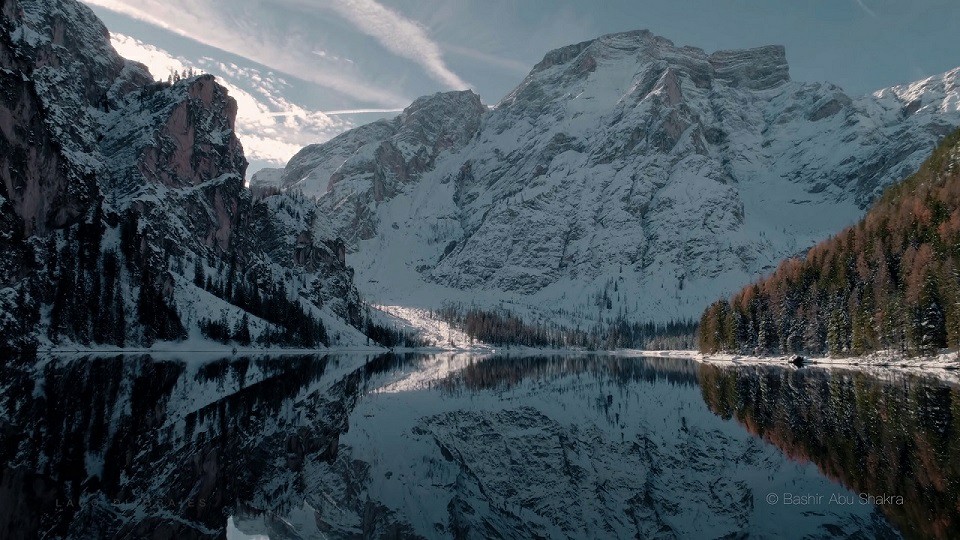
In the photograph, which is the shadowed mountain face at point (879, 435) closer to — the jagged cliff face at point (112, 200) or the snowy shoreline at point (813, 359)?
the snowy shoreline at point (813, 359)

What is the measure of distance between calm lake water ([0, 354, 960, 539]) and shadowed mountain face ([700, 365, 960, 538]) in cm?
11

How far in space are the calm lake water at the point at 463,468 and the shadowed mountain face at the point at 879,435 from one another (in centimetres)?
11

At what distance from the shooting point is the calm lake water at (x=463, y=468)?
49.0 feet

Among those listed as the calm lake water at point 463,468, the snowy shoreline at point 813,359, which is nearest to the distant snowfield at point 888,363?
the snowy shoreline at point 813,359

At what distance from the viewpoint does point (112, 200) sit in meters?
138

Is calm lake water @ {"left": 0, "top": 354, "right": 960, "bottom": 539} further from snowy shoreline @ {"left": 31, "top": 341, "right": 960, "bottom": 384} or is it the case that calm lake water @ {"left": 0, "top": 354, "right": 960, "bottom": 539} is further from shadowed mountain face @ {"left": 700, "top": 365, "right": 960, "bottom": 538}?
snowy shoreline @ {"left": 31, "top": 341, "right": 960, "bottom": 384}

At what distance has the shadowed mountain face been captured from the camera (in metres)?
15.4

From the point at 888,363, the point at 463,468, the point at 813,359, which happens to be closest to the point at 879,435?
the point at 463,468

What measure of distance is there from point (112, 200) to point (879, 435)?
514 feet

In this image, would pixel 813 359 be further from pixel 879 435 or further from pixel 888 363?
pixel 879 435

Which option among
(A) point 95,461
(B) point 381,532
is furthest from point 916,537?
(A) point 95,461

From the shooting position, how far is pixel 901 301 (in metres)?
73.8

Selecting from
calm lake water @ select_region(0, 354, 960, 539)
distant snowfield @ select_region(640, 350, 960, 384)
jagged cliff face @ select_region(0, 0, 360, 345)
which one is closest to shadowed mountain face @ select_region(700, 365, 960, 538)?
calm lake water @ select_region(0, 354, 960, 539)

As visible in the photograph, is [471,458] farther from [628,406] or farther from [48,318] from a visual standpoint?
[48,318]
